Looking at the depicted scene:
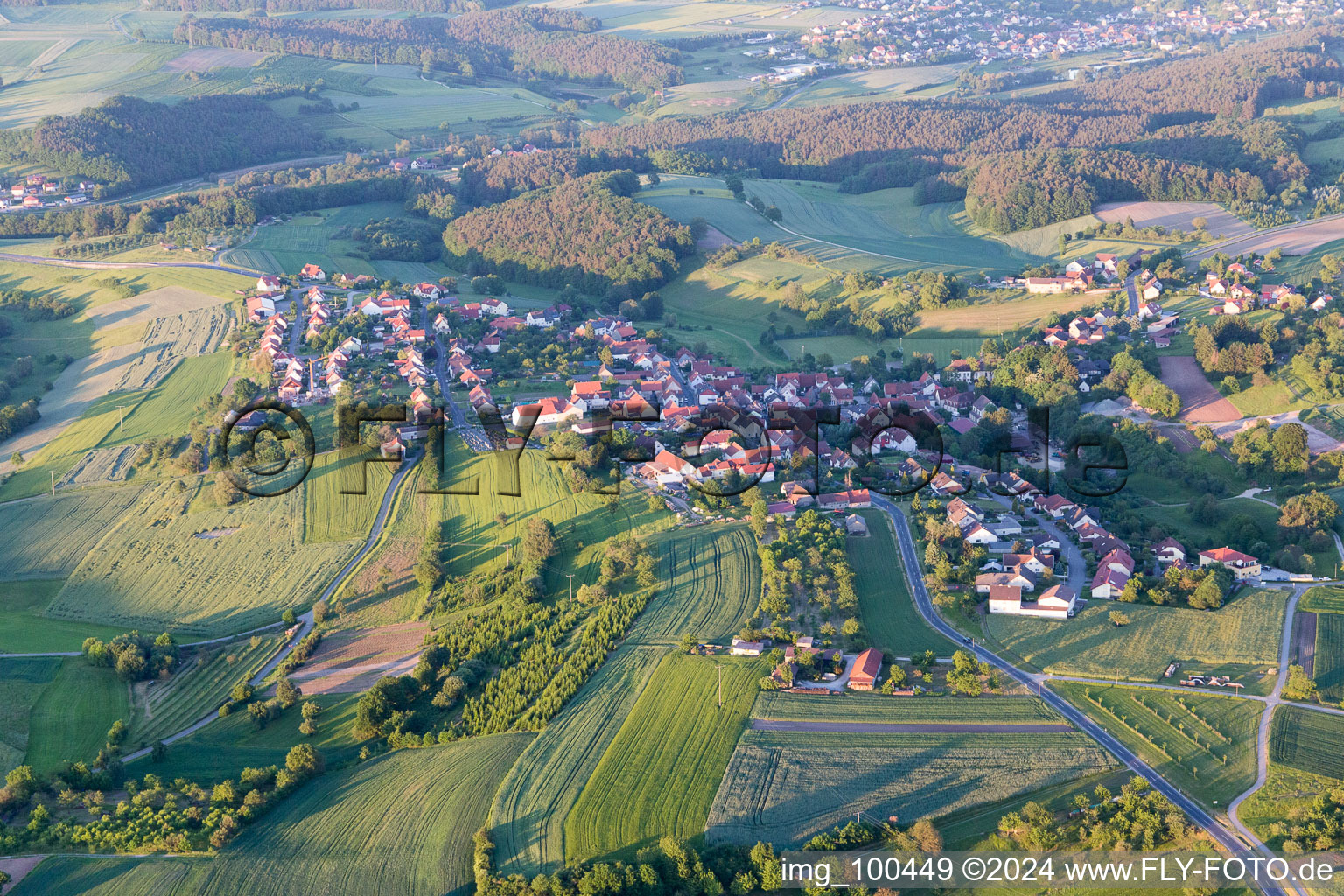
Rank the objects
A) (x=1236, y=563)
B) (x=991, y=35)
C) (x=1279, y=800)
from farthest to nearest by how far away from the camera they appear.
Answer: (x=991, y=35) → (x=1236, y=563) → (x=1279, y=800)

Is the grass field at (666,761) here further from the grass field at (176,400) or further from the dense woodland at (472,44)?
the dense woodland at (472,44)

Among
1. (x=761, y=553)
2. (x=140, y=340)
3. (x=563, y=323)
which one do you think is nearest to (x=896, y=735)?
(x=761, y=553)

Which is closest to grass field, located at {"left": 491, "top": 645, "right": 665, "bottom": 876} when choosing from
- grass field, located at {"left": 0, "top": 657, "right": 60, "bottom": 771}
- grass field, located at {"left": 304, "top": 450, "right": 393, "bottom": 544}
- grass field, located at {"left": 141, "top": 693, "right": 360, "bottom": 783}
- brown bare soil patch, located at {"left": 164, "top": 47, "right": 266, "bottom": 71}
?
grass field, located at {"left": 141, "top": 693, "right": 360, "bottom": 783}

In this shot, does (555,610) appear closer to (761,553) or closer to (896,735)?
(761,553)

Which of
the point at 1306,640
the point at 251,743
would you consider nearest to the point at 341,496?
the point at 251,743

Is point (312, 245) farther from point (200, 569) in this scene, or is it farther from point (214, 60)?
point (214, 60)

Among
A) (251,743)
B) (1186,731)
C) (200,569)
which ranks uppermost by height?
(200,569)
